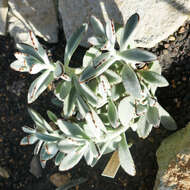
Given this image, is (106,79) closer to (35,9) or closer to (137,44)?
(137,44)

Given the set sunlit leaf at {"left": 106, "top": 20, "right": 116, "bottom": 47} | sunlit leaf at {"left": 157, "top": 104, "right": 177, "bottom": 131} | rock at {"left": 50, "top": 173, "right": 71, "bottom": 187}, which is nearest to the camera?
sunlit leaf at {"left": 106, "top": 20, "right": 116, "bottom": 47}

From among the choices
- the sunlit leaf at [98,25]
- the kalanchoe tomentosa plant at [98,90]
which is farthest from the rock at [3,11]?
the sunlit leaf at [98,25]

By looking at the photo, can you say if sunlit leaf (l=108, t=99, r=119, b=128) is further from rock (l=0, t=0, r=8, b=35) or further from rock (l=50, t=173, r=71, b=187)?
rock (l=0, t=0, r=8, b=35)

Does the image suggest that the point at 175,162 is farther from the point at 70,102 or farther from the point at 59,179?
the point at 59,179

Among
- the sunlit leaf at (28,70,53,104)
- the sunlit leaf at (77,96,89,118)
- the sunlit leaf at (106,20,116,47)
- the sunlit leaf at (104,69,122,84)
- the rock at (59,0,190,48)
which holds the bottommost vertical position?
the sunlit leaf at (77,96,89,118)

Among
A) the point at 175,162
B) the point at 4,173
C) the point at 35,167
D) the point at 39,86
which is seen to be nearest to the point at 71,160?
the point at 39,86

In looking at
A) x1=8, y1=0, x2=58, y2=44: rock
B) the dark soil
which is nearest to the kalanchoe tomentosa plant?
the dark soil

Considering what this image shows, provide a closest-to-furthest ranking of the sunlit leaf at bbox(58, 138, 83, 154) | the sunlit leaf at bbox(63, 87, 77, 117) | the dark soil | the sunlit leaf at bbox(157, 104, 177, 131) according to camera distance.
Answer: the sunlit leaf at bbox(58, 138, 83, 154), the sunlit leaf at bbox(63, 87, 77, 117), the sunlit leaf at bbox(157, 104, 177, 131), the dark soil
